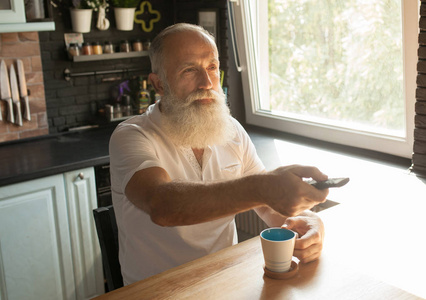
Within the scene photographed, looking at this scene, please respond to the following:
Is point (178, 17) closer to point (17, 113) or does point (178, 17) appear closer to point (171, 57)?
point (17, 113)

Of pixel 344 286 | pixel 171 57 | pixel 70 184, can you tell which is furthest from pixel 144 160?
pixel 70 184

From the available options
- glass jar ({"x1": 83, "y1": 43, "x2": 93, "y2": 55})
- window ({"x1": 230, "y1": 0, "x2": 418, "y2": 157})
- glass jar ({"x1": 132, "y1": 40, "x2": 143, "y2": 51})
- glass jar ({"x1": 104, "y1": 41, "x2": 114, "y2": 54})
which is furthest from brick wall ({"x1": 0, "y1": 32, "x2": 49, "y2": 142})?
window ({"x1": 230, "y1": 0, "x2": 418, "y2": 157})

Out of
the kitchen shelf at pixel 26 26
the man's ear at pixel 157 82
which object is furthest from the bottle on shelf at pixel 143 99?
the man's ear at pixel 157 82

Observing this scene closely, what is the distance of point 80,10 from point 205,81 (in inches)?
65.3

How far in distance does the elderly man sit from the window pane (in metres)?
0.94

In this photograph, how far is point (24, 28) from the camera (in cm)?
263

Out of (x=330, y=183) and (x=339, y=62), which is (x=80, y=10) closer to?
(x=339, y=62)

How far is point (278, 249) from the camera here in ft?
4.06

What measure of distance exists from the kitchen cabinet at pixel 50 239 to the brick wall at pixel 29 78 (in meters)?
0.72

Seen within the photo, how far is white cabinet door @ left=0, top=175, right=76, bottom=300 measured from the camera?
93.3 inches

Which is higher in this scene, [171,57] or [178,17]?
[178,17]

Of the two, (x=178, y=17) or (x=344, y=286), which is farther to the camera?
(x=178, y=17)

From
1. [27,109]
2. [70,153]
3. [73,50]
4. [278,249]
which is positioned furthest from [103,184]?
[278,249]

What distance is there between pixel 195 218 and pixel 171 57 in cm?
71
